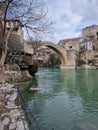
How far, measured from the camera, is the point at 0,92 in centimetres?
691

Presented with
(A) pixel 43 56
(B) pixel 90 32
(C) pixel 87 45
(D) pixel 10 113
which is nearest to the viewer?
(D) pixel 10 113

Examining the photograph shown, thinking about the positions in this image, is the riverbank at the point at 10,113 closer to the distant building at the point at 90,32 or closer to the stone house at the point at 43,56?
the stone house at the point at 43,56

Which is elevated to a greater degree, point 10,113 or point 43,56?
point 43,56

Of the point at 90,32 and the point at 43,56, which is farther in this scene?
the point at 90,32

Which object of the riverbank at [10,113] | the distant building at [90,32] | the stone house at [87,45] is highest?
the distant building at [90,32]

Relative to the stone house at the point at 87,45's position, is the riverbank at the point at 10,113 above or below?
below

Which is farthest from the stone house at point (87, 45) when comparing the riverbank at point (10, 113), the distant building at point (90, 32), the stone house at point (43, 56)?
the riverbank at point (10, 113)

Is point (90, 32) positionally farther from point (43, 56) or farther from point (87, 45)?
point (43, 56)

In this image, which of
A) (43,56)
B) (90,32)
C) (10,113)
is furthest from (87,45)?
(10,113)

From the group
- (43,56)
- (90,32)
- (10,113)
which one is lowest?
(10,113)

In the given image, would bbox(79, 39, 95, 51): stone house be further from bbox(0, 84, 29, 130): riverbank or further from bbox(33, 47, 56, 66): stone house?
bbox(0, 84, 29, 130): riverbank

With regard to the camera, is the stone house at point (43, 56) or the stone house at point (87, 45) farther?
the stone house at point (87, 45)

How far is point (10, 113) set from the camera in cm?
553

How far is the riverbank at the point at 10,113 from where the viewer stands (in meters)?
4.90
